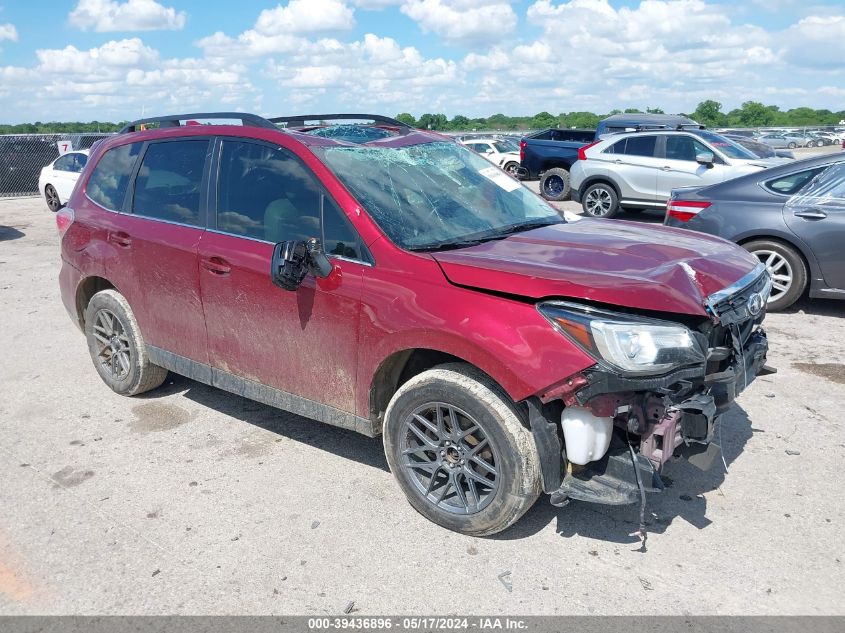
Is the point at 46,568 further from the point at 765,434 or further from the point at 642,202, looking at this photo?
the point at 642,202

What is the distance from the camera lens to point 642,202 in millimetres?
13422

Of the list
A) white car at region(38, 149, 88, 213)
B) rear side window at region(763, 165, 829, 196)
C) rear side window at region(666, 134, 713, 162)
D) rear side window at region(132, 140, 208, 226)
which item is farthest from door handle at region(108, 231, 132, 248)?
white car at region(38, 149, 88, 213)

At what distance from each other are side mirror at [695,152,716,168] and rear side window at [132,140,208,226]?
10368mm

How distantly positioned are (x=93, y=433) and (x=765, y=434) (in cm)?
432

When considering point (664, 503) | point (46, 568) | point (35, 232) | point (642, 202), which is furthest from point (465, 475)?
point (35, 232)

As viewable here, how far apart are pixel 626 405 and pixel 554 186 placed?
15.1 meters

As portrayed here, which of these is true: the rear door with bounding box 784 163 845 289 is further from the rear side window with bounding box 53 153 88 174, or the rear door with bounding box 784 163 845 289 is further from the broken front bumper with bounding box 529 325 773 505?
the rear side window with bounding box 53 153 88 174

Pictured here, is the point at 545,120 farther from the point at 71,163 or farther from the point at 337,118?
the point at 337,118

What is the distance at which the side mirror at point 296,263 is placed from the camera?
357 centimetres

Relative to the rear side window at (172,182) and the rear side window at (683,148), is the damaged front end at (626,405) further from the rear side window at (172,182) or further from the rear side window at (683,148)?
the rear side window at (683,148)

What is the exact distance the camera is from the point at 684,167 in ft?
41.9

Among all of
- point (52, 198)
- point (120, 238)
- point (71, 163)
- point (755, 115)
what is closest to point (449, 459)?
point (120, 238)

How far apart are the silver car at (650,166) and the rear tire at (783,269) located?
567cm

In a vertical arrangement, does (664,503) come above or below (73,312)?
below
